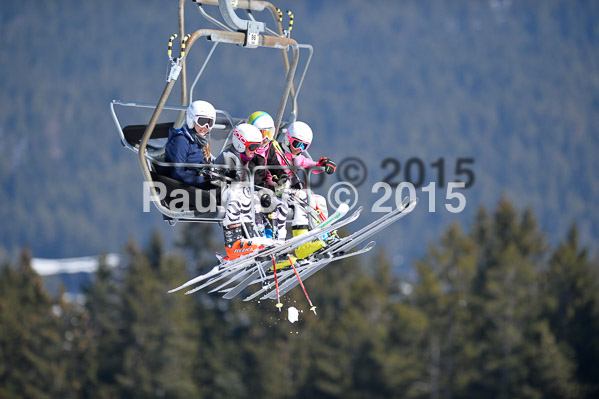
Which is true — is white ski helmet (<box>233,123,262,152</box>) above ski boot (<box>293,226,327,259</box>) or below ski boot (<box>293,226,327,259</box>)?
above

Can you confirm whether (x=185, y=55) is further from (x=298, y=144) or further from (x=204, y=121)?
(x=298, y=144)

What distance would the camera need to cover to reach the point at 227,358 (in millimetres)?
59625

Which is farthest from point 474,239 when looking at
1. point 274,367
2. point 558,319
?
point 274,367

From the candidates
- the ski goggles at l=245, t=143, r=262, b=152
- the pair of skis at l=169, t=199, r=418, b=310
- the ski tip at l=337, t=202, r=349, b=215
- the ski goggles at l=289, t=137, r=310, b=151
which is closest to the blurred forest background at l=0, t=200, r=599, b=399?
the pair of skis at l=169, t=199, r=418, b=310

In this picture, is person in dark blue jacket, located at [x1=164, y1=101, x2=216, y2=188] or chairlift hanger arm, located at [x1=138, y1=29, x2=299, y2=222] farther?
person in dark blue jacket, located at [x1=164, y1=101, x2=216, y2=188]

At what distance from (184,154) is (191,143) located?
211 mm

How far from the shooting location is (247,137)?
37.0 ft

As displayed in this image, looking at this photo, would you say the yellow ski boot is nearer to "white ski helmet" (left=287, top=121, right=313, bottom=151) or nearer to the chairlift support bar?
"white ski helmet" (left=287, top=121, right=313, bottom=151)

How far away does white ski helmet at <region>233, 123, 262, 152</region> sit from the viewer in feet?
37.0


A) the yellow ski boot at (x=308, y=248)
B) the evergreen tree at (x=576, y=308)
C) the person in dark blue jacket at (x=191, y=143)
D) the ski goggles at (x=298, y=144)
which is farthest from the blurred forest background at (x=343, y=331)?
the person in dark blue jacket at (x=191, y=143)

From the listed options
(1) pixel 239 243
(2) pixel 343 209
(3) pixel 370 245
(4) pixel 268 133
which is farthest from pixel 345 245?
(4) pixel 268 133

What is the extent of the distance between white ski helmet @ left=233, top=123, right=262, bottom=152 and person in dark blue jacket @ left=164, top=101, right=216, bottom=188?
1.56 ft

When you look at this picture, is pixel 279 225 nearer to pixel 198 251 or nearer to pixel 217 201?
pixel 217 201

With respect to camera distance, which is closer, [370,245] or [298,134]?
[298,134]
